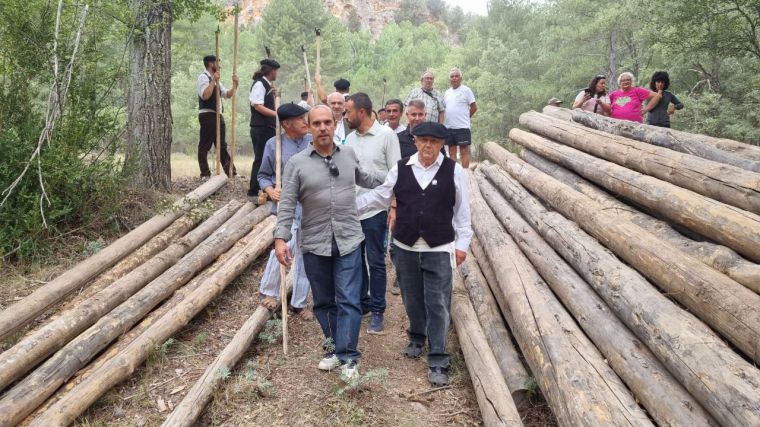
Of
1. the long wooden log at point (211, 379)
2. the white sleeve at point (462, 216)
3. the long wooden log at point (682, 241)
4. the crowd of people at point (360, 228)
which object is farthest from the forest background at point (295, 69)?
the long wooden log at point (682, 241)

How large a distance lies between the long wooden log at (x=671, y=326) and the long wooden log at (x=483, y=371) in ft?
3.16

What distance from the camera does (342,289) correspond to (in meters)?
3.96

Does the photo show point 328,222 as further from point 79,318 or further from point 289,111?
point 79,318

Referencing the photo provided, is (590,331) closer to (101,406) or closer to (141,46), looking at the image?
(101,406)

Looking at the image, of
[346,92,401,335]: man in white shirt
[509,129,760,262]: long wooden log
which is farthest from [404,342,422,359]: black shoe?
[509,129,760,262]: long wooden log

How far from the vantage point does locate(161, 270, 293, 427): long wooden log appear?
3.38 m

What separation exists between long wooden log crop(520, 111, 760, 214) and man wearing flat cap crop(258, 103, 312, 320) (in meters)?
3.51

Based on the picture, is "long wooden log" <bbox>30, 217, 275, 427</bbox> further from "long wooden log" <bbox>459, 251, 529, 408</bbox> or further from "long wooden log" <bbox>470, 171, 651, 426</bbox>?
"long wooden log" <bbox>470, 171, 651, 426</bbox>

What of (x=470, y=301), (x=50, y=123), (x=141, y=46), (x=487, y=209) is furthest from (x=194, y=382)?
(x=141, y=46)

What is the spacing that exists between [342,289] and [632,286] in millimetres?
2088

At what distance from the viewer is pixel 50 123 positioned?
5.47 metres

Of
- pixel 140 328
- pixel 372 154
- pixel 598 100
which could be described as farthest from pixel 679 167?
pixel 140 328

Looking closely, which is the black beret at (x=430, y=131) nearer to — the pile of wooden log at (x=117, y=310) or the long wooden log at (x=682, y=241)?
the long wooden log at (x=682, y=241)

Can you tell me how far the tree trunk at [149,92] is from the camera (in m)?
7.25
